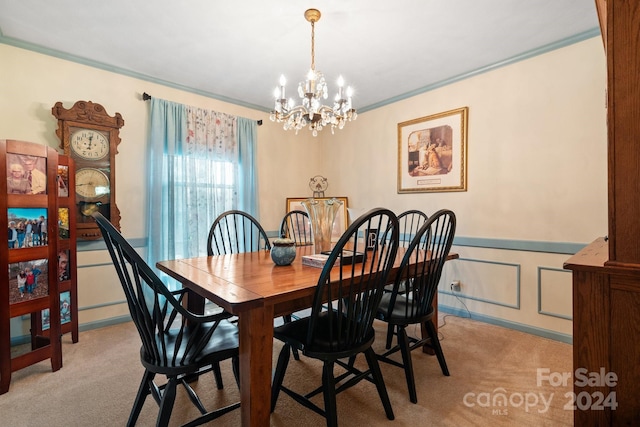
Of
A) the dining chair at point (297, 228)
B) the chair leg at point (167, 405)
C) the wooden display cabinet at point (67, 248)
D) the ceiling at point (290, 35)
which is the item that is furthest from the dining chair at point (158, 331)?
the ceiling at point (290, 35)

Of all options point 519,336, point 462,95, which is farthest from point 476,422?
point 462,95

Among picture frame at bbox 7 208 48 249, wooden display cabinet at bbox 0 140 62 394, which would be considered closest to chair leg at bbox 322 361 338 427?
wooden display cabinet at bbox 0 140 62 394

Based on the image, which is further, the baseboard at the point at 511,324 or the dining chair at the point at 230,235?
the baseboard at the point at 511,324

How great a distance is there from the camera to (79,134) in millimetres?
2656

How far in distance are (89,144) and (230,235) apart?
1.55 m

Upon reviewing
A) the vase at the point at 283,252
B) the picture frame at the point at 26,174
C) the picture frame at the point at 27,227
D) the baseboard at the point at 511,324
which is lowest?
the baseboard at the point at 511,324

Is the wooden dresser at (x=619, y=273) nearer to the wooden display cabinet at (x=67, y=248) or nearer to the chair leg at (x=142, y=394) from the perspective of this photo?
the chair leg at (x=142, y=394)

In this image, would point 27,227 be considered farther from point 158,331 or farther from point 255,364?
point 255,364

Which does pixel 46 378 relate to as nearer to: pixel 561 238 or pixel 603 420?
pixel 603 420

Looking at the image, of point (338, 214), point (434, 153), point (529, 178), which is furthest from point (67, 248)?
point (529, 178)

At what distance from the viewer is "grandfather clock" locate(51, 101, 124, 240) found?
8.54ft

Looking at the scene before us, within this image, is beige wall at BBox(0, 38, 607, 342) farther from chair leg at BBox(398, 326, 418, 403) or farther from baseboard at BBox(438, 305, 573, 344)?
chair leg at BBox(398, 326, 418, 403)

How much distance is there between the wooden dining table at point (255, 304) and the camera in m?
1.17

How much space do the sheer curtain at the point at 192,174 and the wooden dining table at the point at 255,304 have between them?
1689 mm
